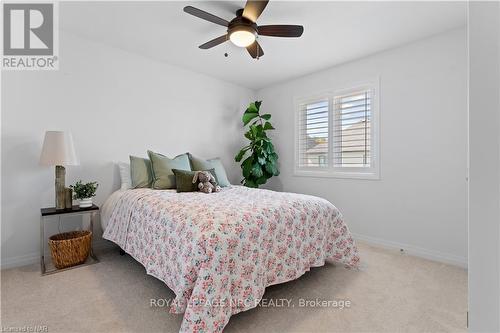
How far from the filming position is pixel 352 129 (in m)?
3.53

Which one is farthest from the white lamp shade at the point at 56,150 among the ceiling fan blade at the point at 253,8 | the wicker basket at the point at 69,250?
the ceiling fan blade at the point at 253,8

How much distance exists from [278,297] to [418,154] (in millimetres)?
2293

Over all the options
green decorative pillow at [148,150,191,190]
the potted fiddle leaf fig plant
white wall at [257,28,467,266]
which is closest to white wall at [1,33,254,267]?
green decorative pillow at [148,150,191,190]

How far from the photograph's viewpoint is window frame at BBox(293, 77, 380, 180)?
3254 mm

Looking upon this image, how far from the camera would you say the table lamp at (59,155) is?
7.97ft

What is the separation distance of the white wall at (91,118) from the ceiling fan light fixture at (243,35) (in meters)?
1.69

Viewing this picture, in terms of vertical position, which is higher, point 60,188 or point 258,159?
point 258,159

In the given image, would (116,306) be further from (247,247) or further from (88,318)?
(247,247)

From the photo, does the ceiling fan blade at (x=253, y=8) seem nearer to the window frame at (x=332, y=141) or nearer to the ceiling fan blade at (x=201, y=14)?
the ceiling fan blade at (x=201, y=14)

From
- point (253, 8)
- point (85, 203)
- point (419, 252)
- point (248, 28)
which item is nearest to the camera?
point (253, 8)

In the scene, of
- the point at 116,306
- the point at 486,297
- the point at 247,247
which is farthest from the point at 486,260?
the point at 116,306

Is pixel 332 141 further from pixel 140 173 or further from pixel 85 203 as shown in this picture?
pixel 85 203

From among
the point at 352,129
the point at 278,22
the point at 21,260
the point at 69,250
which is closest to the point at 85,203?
the point at 69,250

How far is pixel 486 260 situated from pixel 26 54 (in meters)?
3.82
